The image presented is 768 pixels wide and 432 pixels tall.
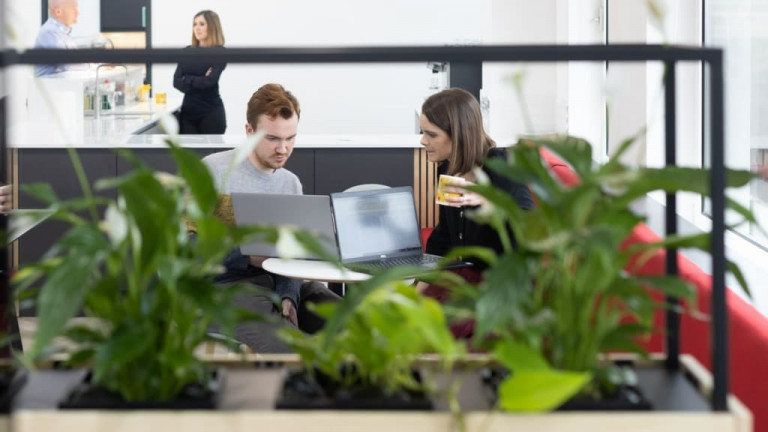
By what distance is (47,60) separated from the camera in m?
1.37

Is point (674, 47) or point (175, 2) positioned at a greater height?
point (175, 2)

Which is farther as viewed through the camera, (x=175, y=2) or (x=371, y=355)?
(x=175, y=2)

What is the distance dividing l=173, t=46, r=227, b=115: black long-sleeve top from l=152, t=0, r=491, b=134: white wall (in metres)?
2.66

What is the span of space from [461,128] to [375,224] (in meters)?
0.45

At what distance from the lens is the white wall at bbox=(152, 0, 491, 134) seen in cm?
1049

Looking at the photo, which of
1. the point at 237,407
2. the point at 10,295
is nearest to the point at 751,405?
the point at 237,407

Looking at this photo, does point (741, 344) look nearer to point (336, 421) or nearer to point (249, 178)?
Answer: point (336, 421)

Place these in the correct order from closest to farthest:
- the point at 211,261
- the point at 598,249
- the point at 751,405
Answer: the point at 598,249
the point at 211,261
the point at 751,405

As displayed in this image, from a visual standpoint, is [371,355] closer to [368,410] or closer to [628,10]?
[368,410]

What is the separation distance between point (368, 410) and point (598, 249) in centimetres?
33

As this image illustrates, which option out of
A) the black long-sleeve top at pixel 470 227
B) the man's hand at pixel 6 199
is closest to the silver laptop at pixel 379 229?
the black long-sleeve top at pixel 470 227

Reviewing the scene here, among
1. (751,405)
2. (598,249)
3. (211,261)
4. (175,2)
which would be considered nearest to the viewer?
(598,249)

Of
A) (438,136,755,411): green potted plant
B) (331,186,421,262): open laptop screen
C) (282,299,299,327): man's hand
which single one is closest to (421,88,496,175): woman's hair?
(331,186,421,262): open laptop screen

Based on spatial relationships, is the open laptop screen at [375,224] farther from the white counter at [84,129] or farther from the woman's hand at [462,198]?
the white counter at [84,129]
